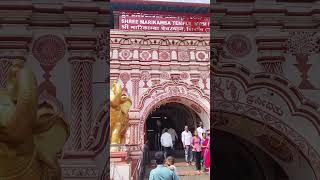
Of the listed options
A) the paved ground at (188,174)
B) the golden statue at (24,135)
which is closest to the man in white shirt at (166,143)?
the paved ground at (188,174)

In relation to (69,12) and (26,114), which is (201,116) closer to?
(69,12)

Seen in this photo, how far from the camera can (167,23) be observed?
12.5 metres

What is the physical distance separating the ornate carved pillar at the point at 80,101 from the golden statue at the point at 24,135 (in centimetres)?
49

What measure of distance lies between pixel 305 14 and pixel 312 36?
17cm

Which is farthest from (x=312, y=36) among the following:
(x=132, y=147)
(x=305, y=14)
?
(x=132, y=147)

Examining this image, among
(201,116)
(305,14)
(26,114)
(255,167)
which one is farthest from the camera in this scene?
(201,116)

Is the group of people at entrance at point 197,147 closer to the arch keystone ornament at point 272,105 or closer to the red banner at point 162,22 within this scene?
the red banner at point 162,22

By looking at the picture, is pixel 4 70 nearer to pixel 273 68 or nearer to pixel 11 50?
pixel 11 50

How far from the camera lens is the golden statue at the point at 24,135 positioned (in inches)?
101

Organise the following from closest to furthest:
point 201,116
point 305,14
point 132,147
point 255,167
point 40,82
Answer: point 40,82
point 305,14
point 255,167
point 132,147
point 201,116

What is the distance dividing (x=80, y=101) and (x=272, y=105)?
4.61ft

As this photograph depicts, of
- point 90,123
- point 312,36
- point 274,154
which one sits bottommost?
point 274,154

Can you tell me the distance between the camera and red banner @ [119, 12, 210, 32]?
40.1ft

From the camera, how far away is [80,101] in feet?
11.1
